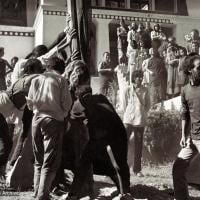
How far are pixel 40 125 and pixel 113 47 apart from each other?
234cm

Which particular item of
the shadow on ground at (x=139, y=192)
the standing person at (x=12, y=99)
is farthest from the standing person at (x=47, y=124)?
the shadow on ground at (x=139, y=192)

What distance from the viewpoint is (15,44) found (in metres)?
3.96

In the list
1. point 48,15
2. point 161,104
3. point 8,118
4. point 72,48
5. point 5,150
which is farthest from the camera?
point 161,104

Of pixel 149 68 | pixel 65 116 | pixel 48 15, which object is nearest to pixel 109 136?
pixel 65 116

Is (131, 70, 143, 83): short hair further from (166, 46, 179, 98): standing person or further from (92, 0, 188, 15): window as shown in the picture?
(92, 0, 188, 15): window

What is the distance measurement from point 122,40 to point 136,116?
3.61 feet

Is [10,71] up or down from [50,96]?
up

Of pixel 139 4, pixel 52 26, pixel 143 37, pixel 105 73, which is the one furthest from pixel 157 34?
pixel 52 26

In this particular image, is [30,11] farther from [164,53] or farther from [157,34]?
[164,53]

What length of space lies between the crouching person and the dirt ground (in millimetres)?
155

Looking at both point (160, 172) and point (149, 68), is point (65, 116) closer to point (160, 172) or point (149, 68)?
point (160, 172)

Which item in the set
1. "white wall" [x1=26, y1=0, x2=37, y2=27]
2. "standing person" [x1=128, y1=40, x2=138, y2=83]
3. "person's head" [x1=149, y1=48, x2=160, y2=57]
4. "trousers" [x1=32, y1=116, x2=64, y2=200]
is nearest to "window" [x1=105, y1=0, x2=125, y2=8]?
"standing person" [x1=128, y1=40, x2=138, y2=83]

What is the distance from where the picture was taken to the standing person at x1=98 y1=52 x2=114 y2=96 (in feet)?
13.8

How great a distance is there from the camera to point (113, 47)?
4.70 metres
